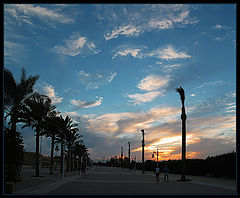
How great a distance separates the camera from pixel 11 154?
22.4m

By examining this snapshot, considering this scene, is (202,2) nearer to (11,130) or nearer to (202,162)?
(11,130)

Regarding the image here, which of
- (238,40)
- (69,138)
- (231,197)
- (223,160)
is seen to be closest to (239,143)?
(231,197)

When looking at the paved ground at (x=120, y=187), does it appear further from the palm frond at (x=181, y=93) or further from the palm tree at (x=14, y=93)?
the palm frond at (x=181, y=93)

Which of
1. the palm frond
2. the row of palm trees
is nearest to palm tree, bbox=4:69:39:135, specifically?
the row of palm trees

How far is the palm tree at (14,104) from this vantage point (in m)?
22.3

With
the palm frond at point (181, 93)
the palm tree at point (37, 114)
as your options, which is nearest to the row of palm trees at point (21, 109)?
the palm tree at point (37, 114)

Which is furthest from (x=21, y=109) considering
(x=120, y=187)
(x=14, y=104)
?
(x=120, y=187)

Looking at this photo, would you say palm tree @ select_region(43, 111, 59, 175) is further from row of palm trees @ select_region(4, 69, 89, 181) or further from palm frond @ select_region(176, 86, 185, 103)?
palm frond @ select_region(176, 86, 185, 103)

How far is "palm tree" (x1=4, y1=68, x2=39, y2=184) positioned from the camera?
73.3 feet

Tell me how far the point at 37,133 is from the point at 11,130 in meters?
8.17

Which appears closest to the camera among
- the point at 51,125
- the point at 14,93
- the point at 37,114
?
the point at 14,93

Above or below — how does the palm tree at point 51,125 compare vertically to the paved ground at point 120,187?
above

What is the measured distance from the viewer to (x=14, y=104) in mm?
25031

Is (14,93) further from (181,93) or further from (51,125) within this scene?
(181,93)
